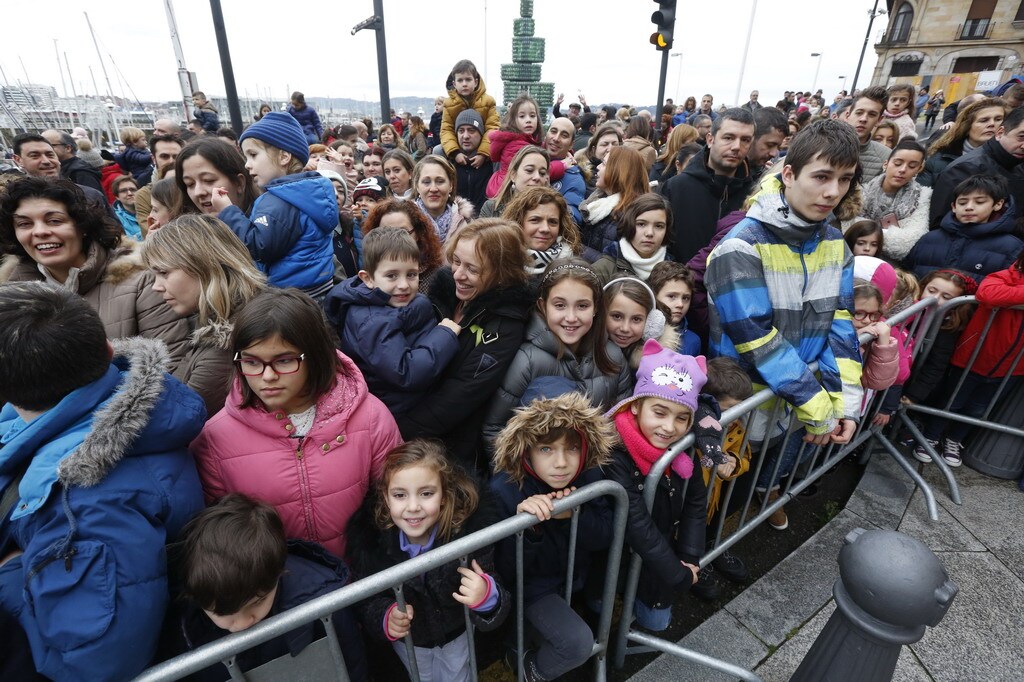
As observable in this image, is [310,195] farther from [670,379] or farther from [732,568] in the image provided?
[732,568]

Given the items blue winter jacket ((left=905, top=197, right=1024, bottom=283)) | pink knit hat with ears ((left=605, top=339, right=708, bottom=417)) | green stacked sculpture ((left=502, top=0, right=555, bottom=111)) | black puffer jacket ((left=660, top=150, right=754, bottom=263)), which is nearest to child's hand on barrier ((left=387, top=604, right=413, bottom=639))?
pink knit hat with ears ((left=605, top=339, right=708, bottom=417))

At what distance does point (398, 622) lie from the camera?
1636 millimetres

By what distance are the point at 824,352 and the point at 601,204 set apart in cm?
197

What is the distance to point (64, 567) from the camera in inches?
45.8

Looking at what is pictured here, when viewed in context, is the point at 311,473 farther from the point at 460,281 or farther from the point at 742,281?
the point at 742,281

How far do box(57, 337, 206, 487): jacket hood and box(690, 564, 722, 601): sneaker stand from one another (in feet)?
8.72

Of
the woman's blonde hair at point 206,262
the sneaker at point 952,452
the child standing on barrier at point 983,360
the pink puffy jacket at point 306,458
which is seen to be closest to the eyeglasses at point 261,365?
the pink puffy jacket at point 306,458

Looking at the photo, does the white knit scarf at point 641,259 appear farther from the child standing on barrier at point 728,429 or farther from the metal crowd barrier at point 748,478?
the metal crowd barrier at point 748,478

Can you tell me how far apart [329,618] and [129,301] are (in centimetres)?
175

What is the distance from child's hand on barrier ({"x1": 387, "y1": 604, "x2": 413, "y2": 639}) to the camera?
160cm

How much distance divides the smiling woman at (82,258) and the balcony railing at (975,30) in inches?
2057

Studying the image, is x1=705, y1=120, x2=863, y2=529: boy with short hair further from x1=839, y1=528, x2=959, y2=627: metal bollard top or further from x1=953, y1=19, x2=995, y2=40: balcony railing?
x1=953, y1=19, x2=995, y2=40: balcony railing

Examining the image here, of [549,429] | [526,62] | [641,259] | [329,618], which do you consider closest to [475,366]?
[549,429]

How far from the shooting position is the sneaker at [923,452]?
12.4ft
